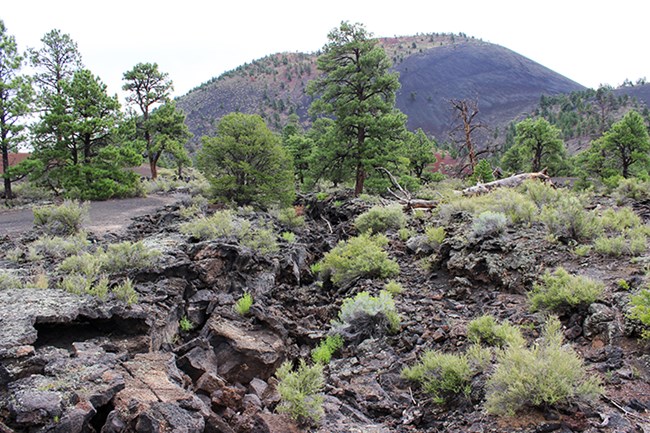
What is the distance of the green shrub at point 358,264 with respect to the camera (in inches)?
383

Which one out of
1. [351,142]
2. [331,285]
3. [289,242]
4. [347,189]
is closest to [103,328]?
[331,285]

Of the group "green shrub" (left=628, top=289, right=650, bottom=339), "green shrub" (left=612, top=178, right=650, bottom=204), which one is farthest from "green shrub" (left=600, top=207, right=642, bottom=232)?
"green shrub" (left=628, top=289, right=650, bottom=339)

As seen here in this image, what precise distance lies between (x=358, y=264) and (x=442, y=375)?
4.82 meters

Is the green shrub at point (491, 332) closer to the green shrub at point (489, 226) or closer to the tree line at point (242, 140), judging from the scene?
the green shrub at point (489, 226)

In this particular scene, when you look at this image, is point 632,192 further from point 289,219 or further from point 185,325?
point 185,325

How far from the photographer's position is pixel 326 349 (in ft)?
22.0

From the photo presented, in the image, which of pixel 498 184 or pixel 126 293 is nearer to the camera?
pixel 126 293

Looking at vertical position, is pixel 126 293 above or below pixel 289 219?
above

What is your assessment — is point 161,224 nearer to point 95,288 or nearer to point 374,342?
point 95,288

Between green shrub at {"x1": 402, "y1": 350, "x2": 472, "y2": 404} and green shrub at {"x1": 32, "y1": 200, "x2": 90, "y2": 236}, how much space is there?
1061 cm

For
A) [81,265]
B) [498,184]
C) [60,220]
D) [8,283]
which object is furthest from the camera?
[498,184]

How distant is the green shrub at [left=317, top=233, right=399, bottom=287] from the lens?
383 inches

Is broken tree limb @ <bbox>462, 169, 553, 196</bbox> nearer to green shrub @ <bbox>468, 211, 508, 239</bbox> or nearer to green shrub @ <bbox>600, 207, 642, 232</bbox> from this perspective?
green shrub @ <bbox>600, 207, 642, 232</bbox>

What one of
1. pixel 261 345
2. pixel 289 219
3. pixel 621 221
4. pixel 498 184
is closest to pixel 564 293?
pixel 621 221
